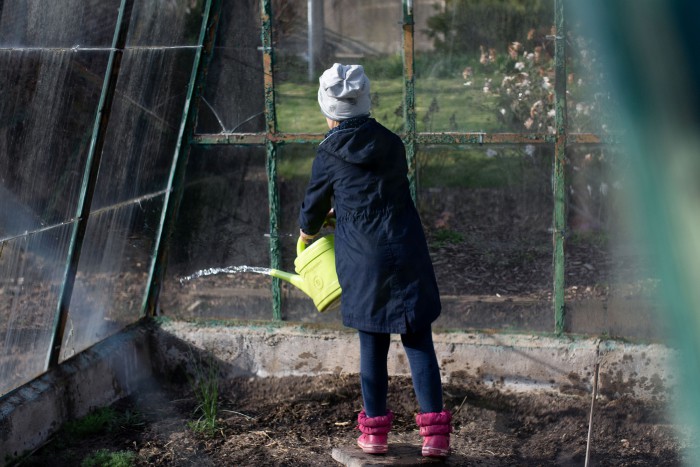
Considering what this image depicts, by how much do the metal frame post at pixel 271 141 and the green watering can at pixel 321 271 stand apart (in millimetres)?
680

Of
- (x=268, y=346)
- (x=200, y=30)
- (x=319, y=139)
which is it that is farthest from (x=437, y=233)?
(x=200, y=30)

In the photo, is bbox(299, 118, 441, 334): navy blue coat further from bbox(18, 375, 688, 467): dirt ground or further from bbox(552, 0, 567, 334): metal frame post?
bbox(552, 0, 567, 334): metal frame post

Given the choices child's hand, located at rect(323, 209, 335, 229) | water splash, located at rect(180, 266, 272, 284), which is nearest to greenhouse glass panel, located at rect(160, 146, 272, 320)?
water splash, located at rect(180, 266, 272, 284)

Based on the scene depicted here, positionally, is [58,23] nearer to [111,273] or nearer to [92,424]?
[111,273]

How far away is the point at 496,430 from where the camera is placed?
3779 millimetres

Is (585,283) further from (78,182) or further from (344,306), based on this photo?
(78,182)

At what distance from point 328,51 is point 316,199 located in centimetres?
93

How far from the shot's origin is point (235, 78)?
4.19 meters

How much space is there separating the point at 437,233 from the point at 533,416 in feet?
2.85

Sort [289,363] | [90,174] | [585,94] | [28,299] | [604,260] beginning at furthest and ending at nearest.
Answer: [289,363]
[604,260]
[585,94]
[90,174]
[28,299]

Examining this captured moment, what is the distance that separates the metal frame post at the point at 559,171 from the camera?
147 inches

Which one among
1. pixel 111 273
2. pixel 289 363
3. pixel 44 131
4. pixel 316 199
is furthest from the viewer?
pixel 289 363

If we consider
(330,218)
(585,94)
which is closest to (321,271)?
(330,218)

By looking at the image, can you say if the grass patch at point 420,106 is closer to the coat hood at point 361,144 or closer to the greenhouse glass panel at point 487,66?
the greenhouse glass panel at point 487,66
